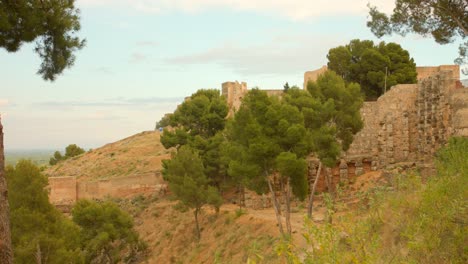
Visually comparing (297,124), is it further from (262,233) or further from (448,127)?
(448,127)

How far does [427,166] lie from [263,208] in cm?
891

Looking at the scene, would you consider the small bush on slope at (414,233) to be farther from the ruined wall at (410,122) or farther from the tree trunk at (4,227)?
the ruined wall at (410,122)

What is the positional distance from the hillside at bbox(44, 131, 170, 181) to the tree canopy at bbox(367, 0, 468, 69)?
23411 mm

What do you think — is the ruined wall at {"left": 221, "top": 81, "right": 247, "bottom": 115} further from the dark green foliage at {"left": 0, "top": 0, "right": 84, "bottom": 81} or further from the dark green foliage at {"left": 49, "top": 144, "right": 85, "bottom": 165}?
the dark green foliage at {"left": 0, "top": 0, "right": 84, "bottom": 81}

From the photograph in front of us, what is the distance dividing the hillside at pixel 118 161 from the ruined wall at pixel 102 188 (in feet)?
7.60

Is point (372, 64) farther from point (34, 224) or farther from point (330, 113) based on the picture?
point (34, 224)

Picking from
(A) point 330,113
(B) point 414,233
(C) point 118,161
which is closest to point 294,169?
(A) point 330,113

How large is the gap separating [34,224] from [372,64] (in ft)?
81.8

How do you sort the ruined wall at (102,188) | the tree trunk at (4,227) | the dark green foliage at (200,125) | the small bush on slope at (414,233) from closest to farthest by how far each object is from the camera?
the small bush on slope at (414,233), the tree trunk at (4,227), the dark green foliage at (200,125), the ruined wall at (102,188)

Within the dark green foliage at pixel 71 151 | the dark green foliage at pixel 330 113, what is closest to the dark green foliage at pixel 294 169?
the dark green foliage at pixel 330 113

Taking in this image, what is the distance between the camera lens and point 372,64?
1313 inches

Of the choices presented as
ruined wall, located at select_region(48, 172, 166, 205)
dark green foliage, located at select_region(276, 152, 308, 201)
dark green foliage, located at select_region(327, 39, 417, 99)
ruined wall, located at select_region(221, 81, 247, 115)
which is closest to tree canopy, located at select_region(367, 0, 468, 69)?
dark green foliage, located at select_region(276, 152, 308, 201)

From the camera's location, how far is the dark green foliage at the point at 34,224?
15617 mm

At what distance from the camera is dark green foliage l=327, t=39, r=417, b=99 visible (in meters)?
32.9
